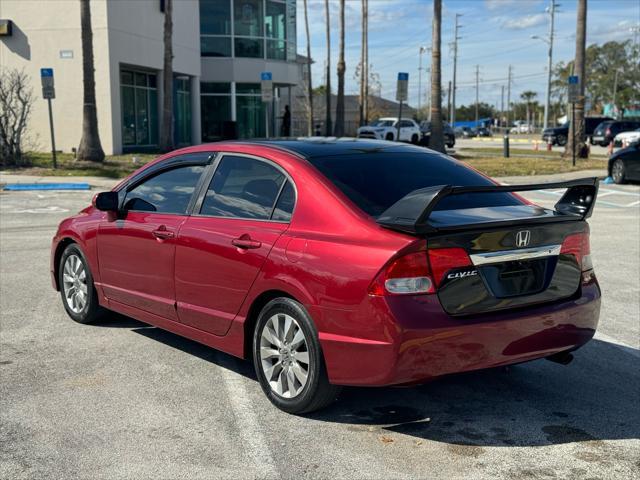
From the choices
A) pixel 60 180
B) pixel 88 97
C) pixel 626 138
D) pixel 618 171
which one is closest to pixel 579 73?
pixel 618 171

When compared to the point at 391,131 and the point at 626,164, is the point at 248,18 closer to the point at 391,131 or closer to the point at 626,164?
the point at 391,131

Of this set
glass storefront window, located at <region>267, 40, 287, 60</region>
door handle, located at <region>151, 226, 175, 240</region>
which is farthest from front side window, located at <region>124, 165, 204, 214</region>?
glass storefront window, located at <region>267, 40, 287, 60</region>

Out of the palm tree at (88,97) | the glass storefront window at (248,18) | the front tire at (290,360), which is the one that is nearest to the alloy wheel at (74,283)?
the front tire at (290,360)

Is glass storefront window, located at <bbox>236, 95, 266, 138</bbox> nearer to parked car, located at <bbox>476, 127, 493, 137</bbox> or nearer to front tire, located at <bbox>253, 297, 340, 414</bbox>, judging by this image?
front tire, located at <bbox>253, 297, 340, 414</bbox>

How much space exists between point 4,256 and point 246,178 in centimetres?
608

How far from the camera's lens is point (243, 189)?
5.05 meters

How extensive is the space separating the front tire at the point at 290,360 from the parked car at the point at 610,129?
52543 mm

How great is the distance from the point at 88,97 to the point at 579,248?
2132 cm

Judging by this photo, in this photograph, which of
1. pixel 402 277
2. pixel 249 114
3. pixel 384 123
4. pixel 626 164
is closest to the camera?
pixel 402 277

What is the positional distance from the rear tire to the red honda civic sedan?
1796cm

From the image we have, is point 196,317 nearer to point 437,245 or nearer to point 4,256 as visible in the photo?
point 437,245

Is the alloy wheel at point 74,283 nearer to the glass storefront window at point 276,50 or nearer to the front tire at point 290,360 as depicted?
the front tire at point 290,360

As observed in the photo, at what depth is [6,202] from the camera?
16.6 m

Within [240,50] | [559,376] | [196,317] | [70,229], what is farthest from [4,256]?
[240,50]
